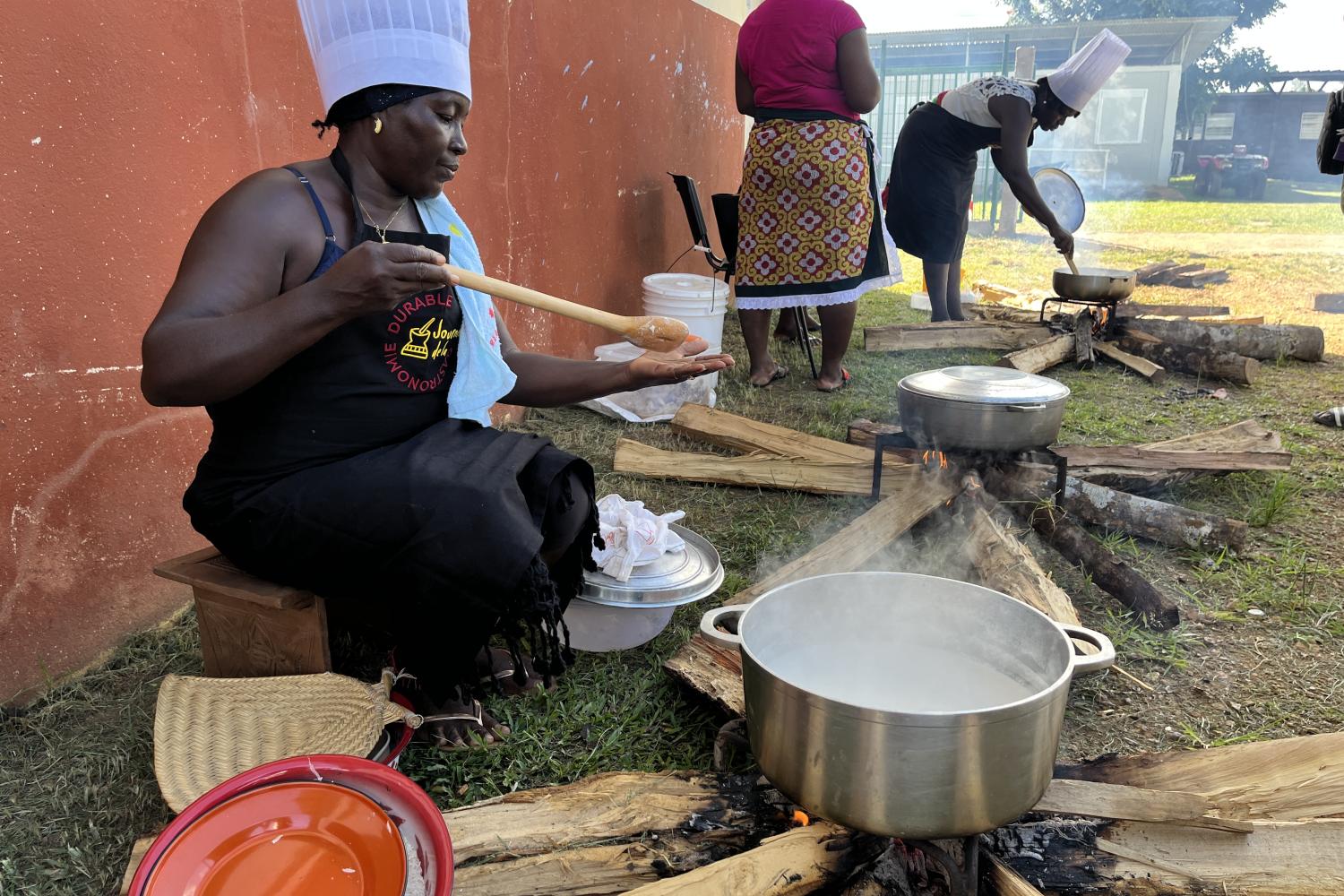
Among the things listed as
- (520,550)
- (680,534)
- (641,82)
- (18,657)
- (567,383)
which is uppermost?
(641,82)

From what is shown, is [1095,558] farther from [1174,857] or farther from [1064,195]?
[1064,195]

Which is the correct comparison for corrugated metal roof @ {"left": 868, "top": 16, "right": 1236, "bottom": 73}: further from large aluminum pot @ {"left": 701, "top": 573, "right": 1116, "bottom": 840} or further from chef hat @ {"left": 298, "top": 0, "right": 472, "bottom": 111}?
large aluminum pot @ {"left": 701, "top": 573, "right": 1116, "bottom": 840}

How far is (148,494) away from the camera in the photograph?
106 inches

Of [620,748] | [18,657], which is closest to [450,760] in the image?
[620,748]

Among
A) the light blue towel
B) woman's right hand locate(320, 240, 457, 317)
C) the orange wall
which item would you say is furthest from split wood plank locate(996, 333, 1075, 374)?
woman's right hand locate(320, 240, 457, 317)

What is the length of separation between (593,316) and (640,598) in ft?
2.80

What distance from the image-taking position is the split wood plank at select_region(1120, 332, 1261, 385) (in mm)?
5883

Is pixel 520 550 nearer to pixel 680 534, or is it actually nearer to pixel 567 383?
pixel 567 383

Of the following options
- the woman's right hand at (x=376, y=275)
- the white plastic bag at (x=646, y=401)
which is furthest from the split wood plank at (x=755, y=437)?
the woman's right hand at (x=376, y=275)

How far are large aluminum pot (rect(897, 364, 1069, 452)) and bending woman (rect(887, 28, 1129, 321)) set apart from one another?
3.29 m

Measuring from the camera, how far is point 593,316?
207 centimetres

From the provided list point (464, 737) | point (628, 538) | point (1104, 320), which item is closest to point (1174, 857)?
point (628, 538)

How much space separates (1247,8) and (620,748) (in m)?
33.5

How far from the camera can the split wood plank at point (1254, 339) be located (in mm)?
6332
